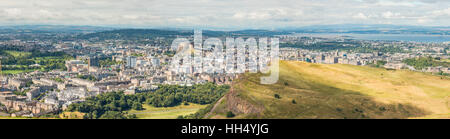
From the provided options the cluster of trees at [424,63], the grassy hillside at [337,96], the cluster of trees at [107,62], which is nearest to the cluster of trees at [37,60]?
the cluster of trees at [107,62]

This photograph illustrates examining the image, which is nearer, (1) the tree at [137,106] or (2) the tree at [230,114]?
(2) the tree at [230,114]

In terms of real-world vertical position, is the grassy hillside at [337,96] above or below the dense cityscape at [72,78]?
above

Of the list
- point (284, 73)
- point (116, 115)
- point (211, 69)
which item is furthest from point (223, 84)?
point (284, 73)

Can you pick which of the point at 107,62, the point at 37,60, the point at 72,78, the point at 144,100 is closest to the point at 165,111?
the point at 144,100

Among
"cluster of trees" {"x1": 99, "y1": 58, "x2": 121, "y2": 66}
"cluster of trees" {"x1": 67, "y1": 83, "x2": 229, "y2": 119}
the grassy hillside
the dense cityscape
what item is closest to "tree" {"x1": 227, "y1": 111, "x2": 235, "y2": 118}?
the grassy hillside

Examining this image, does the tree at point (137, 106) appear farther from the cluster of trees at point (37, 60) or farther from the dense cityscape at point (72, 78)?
the cluster of trees at point (37, 60)

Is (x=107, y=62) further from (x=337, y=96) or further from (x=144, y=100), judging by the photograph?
(x=337, y=96)

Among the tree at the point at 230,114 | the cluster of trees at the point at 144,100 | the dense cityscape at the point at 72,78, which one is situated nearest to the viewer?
the tree at the point at 230,114
